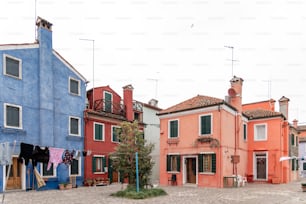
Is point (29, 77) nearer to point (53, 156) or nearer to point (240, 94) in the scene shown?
point (53, 156)

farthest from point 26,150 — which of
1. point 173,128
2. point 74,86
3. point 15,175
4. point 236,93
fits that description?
point 236,93

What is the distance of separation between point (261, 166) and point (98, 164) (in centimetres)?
1359

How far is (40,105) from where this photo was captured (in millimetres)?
18750

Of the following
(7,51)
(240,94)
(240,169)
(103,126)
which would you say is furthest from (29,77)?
(240,169)

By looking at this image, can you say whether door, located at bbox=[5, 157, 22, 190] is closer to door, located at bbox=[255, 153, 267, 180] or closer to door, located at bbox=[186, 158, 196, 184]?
door, located at bbox=[186, 158, 196, 184]

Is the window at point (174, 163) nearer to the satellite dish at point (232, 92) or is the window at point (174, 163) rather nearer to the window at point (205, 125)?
the window at point (205, 125)

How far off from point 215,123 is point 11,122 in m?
12.9

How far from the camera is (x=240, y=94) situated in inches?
907

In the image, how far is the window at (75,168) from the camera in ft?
68.4

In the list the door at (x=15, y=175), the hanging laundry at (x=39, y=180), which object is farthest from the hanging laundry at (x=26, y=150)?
the hanging laundry at (x=39, y=180)

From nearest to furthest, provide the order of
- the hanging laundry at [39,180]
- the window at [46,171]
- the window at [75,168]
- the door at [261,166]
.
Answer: the hanging laundry at [39,180]
the window at [46,171]
the window at [75,168]
the door at [261,166]

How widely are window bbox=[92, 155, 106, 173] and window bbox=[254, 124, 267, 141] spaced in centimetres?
1305

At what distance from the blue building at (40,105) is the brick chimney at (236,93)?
37.5ft

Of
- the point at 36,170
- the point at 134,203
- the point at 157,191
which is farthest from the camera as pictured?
the point at 36,170
